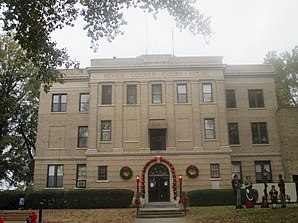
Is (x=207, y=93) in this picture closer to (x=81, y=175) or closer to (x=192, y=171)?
(x=192, y=171)

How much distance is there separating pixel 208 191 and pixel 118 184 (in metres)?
8.07

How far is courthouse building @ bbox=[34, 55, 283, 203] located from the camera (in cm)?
3025

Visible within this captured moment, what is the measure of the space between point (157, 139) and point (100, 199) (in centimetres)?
768

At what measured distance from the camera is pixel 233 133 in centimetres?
3369

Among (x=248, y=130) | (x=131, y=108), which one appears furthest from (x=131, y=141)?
→ (x=248, y=130)

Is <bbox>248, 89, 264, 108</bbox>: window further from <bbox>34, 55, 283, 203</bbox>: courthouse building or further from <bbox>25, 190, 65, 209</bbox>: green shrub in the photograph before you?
<bbox>25, 190, 65, 209</bbox>: green shrub

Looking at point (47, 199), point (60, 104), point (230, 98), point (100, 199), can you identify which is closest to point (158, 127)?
point (100, 199)

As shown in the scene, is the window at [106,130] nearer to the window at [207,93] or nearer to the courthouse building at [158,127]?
the courthouse building at [158,127]

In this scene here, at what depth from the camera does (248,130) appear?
3359cm

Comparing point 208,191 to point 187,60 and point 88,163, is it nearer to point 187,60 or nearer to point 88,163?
point 88,163

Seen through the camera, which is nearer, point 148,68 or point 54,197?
point 54,197

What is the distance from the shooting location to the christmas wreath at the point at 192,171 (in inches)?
1177

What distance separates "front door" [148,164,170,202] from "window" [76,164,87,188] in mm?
6521

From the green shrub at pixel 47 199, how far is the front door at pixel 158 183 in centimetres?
767
